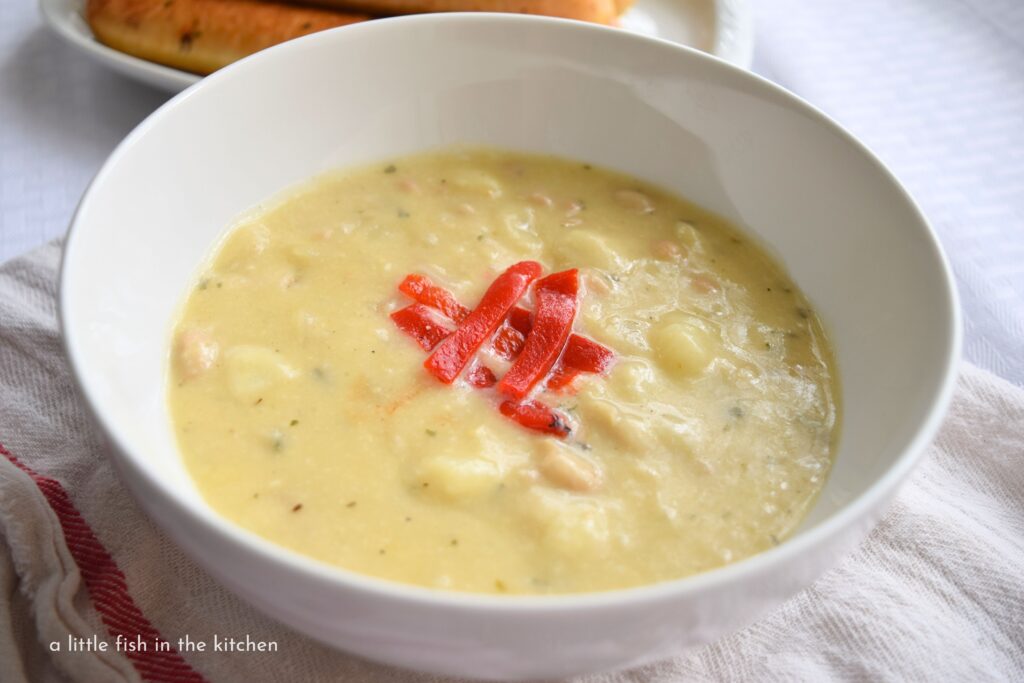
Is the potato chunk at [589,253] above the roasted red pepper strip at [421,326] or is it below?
above

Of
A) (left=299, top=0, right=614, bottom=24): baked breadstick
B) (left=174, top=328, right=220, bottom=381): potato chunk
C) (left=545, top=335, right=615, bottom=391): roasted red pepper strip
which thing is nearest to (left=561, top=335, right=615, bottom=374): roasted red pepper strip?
(left=545, top=335, right=615, bottom=391): roasted red pepper strip

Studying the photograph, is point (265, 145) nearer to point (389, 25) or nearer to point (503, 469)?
point (389, 25)

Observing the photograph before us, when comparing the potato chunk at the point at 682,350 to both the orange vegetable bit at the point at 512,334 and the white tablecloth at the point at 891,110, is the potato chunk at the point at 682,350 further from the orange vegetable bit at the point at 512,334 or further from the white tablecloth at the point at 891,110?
the white tablecloth at the point at 891,110

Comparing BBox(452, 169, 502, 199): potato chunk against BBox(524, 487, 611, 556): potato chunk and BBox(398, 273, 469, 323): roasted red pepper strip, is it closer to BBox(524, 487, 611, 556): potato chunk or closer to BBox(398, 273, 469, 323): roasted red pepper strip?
BBox(398, 273, 469, 323): roasted red pepper strip

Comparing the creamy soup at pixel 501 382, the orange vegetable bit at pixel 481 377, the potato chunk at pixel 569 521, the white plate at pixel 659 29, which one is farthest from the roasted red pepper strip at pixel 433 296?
the white plate at pixel 659 29

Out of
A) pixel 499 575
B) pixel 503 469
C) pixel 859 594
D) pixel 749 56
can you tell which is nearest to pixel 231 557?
pixel 499 575

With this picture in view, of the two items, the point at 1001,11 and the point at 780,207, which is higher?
the point at 1001,11
